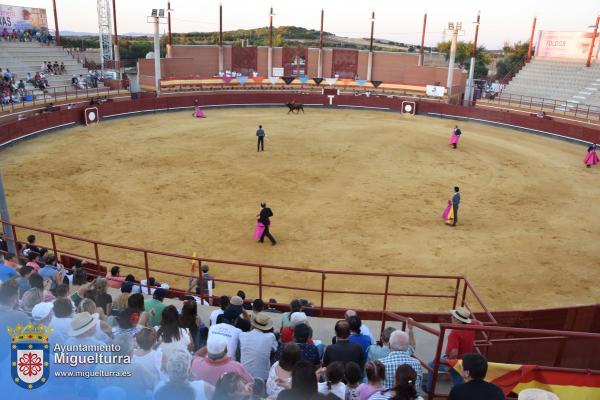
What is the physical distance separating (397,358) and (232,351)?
5.89 feet

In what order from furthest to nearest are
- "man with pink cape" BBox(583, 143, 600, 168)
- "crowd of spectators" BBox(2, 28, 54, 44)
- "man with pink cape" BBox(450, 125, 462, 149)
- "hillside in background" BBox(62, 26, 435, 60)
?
"hillside in background" BBox(62, 26, 435, 60) → "crowd of spectators" BBox(2, 28, 54, 44) → "man with pink cape" BBox(450, 125, 462, 149) → "man with pink cape" BBox(583, 143, 600, 168)

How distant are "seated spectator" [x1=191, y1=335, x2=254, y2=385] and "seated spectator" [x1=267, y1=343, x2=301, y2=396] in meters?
0.24

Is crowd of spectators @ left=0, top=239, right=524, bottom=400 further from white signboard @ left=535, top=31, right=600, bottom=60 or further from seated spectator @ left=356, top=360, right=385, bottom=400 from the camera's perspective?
white signboard @ left=535, top=31, right=600, bottom=60

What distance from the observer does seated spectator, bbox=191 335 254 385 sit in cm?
455

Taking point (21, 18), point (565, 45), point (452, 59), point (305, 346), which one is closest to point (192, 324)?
point (305, 346)

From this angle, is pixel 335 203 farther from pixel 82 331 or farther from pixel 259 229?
pixel 82 331

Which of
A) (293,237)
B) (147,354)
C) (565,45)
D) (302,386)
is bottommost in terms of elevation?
(293,237)

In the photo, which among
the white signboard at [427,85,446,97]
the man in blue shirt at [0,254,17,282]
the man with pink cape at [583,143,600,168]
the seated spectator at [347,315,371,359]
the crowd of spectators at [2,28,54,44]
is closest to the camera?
the seated spectator at [347,315,371,359]

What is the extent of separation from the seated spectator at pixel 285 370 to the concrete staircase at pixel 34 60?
3541 centimetres

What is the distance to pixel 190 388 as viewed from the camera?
4.02m

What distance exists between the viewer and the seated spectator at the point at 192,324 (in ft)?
18.8

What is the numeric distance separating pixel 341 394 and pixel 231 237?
381 inches

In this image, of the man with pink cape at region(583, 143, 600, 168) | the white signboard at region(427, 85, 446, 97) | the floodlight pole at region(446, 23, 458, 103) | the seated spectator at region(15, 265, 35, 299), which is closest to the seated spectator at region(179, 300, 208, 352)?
the seated spectator at region(15, 265, 35, 299)

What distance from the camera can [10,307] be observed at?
538 cm
